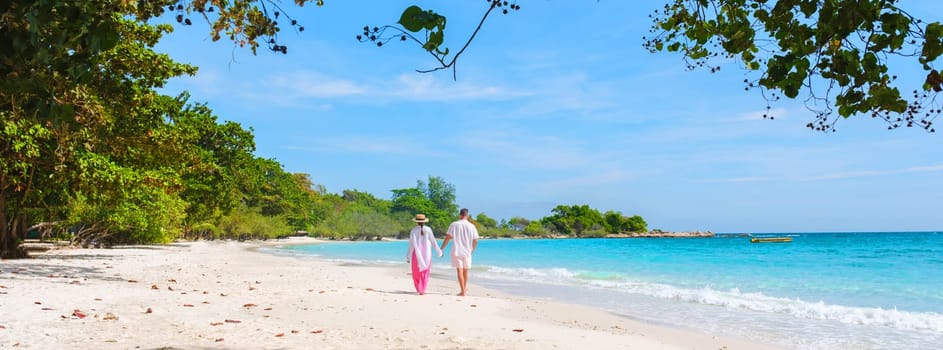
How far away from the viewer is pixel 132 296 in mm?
9000

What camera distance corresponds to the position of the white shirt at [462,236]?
411 inches

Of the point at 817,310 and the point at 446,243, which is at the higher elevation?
the point at 446,243

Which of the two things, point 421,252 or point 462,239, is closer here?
point 462,239

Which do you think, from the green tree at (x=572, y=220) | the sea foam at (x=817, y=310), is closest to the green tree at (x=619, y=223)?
the green tree at (x=572, y=220)

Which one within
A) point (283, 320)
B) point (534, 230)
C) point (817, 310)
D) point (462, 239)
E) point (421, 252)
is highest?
point (534, 230)

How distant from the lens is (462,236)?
10469 mm

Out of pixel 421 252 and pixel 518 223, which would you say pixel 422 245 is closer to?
pixel 421 252

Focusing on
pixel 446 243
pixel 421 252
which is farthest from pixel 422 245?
pixel 446 243

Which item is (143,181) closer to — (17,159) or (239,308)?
(17,159)

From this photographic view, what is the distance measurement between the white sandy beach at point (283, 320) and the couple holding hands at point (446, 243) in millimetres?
442

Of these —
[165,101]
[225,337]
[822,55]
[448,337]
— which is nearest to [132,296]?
[225,337]

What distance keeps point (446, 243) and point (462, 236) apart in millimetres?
290

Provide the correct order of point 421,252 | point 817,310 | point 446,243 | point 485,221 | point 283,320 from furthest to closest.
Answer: point 485,221, point 817,310, point 421,252, point 446,243, point 283,320

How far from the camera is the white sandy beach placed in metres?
5.96
